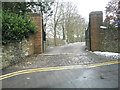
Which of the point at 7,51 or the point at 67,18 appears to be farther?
the point at 67,18

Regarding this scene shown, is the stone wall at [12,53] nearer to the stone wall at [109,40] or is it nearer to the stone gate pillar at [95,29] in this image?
the stone gate pillar at [95,29]

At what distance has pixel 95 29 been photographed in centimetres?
786

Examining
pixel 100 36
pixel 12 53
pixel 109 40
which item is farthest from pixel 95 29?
pixel 12 53

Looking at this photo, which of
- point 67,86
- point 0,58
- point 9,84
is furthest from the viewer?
point 0,58

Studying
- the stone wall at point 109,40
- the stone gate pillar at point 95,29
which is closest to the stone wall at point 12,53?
the stone gate pillar at point 95,29

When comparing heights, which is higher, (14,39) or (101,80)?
(14,39)

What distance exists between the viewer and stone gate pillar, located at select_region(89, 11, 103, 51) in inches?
307

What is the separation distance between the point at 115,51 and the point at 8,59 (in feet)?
24.4

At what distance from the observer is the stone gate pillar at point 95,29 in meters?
7.79

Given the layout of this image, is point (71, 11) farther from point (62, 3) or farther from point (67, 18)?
point (62, 3)

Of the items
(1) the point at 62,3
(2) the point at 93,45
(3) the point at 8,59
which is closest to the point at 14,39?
(3) the point at 8,59

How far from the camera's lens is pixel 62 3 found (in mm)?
17109

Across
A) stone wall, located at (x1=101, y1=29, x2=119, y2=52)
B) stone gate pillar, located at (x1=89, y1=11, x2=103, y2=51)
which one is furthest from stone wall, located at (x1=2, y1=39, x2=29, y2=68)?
stone wall, located at (x1=101, y1=29, x2=119, y2=52)

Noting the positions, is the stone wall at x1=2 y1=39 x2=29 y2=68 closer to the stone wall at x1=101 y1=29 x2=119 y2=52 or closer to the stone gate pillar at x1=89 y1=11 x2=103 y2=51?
the stone gate pillar at x1=89 y1=11 x2=103 y2=51
